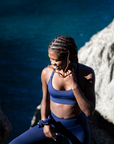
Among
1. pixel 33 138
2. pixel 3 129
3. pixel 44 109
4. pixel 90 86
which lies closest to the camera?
pixel 90 86

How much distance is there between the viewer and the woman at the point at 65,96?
4.51 ft

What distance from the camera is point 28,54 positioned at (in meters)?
6.32

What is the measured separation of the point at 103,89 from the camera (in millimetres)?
2395

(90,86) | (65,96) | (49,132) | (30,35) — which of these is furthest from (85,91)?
(30,35)

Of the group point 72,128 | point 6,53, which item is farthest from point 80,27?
point 72,128

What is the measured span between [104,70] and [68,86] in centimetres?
102

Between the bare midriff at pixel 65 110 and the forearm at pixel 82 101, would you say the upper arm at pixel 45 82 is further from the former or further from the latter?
the forearm at pixel 82 101

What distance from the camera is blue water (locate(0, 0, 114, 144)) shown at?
14.8ft

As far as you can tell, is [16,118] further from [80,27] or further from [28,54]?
[80,27]

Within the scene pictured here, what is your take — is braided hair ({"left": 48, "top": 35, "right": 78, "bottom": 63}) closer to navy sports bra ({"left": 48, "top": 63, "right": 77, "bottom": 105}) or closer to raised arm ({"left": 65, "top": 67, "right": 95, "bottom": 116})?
raised arm ({"left": 65, "top": 67, "right": 95, "bottom": 116})

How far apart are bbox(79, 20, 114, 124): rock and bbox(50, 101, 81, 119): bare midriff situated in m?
0.82

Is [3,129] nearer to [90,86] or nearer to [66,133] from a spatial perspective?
[66,133]

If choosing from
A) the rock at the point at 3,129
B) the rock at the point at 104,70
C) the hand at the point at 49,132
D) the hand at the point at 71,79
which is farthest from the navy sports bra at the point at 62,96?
the rock at the point at 104,70

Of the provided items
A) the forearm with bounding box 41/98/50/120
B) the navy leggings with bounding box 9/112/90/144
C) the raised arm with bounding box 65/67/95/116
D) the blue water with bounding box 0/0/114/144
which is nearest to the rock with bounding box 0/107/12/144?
the navy leggings with bounding box 9/112/90/144
